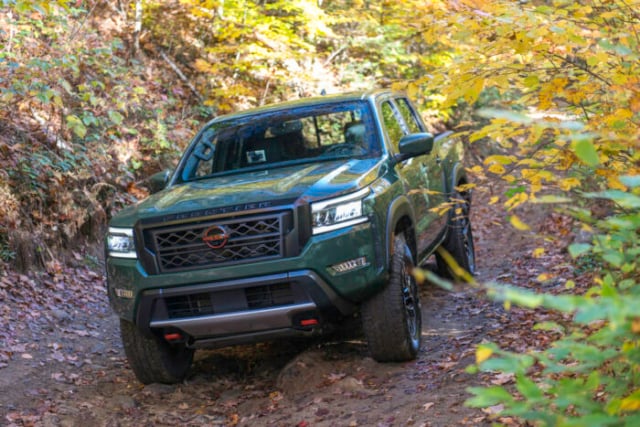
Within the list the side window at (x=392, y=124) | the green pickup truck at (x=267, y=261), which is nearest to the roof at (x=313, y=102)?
the side window at (x=392, y=124)

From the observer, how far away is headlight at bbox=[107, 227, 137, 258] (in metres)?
4.98

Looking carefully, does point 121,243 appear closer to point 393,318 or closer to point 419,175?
point 393,318

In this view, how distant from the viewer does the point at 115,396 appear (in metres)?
5.40

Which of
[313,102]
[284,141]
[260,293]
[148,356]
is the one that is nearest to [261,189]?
[260,293]

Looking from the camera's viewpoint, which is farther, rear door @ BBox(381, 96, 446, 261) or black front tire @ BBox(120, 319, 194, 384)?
rear door @ BBox(381, 96, 446, 261)

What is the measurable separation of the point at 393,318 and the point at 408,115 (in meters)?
3.05

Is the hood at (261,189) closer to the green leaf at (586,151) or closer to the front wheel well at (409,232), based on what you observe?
the front wheel well at (409,232)

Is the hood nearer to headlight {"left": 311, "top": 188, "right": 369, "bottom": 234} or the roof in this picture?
headlight {"left": 311, "top": 188, "right": 369, "bottom": 234}

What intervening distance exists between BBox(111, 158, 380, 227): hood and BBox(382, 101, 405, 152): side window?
63cm

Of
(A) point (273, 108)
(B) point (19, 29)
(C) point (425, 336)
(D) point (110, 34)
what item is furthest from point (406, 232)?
(D) point (110, 34)

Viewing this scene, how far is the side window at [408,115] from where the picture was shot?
722 centimetres

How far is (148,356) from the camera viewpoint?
5242mm

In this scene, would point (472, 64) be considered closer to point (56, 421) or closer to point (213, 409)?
point (213, 409)

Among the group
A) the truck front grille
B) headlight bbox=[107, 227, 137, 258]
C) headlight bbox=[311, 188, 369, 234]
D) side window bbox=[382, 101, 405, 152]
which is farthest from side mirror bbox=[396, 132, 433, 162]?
headlight bbox=[107, 227, 137, 258]
